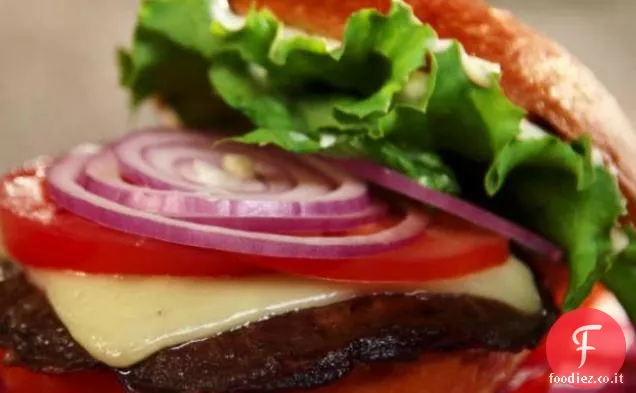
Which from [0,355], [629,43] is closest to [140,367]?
[0,355]

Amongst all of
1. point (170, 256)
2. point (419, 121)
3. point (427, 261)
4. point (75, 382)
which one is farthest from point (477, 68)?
point (75, 382)

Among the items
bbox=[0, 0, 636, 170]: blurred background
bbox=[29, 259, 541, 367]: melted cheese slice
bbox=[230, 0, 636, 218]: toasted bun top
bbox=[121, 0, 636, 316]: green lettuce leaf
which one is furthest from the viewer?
bbox=[0, 0, 636, 170]: blurred background

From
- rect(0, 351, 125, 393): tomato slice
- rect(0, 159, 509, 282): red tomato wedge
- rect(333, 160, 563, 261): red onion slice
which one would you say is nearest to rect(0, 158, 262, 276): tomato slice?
rect(0, 159, 509, 282): red tomato wedge

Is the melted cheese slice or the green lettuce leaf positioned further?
the green lettuce leaf

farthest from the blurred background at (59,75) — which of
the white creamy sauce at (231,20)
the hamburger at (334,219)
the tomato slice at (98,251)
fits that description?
the tomato slice at (98,251)

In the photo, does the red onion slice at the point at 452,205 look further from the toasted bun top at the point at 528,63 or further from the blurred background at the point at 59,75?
the blurred background at the point at 59,75

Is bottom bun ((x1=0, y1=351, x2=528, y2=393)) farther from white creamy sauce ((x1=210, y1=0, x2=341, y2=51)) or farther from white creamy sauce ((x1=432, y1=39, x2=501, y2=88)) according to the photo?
white creamy sauce ((x1=210, y1=0, x2=341, y2=51))

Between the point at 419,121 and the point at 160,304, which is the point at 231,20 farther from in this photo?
the point at 160,304
